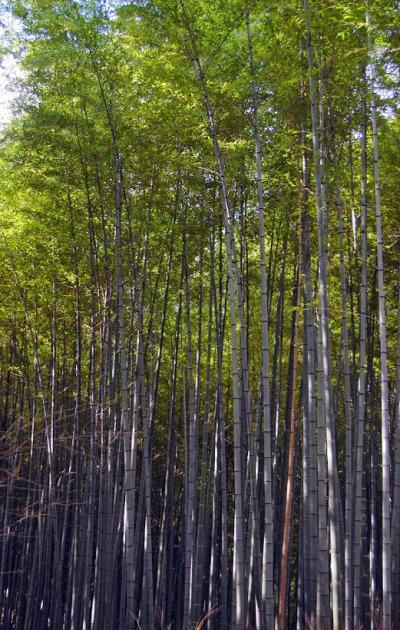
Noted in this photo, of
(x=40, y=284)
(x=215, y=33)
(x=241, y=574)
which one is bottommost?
(x=241, y=574)

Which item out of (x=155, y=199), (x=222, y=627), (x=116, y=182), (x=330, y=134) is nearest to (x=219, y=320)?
(x=155, y=199)

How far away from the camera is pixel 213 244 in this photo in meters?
6.55

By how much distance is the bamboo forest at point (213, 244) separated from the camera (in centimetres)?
452

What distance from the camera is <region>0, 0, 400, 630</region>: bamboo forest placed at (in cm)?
452

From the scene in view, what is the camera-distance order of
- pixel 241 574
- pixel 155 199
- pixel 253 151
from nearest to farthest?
pixel 241 574
pixel 253 151
pixel 155 199

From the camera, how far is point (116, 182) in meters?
5.83

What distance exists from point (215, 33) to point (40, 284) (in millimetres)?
3961

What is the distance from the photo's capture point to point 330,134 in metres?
5.07

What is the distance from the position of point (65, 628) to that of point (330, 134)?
5.27 metres

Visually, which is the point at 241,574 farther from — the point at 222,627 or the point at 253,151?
the point at 253,151

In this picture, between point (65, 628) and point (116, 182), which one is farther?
point (65, 628)

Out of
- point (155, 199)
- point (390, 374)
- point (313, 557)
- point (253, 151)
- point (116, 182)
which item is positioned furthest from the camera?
point (390, 374)

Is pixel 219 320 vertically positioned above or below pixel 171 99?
below

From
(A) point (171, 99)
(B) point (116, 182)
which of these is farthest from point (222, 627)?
(A) point (171, 99)
